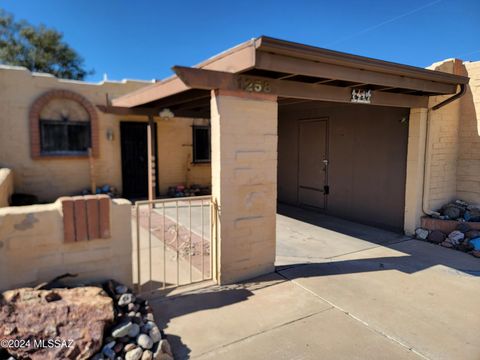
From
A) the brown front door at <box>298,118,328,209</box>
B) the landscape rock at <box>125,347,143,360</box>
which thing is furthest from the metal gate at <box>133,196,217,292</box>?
the brown front door at <box>298,118,328,209</box>

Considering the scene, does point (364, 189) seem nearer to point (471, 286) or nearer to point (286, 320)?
point (471, 286)

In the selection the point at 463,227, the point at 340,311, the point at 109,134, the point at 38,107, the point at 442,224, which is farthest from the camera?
the point at 109,134

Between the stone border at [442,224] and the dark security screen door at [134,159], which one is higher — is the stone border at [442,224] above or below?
below

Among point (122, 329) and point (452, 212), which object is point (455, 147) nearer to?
point (452, 212)

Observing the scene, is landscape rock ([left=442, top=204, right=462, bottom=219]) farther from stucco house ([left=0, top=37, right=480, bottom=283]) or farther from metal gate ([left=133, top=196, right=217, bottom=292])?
metal gate ([left=133, top=196, right=217, bottom=292])

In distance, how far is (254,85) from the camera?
11.3ft

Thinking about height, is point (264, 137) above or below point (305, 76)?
below

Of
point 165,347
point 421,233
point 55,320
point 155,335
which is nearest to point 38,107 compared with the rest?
point 55,320

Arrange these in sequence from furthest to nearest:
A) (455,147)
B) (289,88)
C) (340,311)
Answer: (455,147)
(289,88)
(340,311)

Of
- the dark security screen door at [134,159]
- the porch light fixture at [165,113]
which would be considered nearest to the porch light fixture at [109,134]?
the dark security screen door at [134,159]

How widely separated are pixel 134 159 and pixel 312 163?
4.91 meters

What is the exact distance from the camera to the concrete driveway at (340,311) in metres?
2.40

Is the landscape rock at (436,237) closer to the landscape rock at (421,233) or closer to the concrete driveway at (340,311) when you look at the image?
the landscape rock at (421,233)

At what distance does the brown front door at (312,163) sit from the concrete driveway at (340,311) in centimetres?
259
